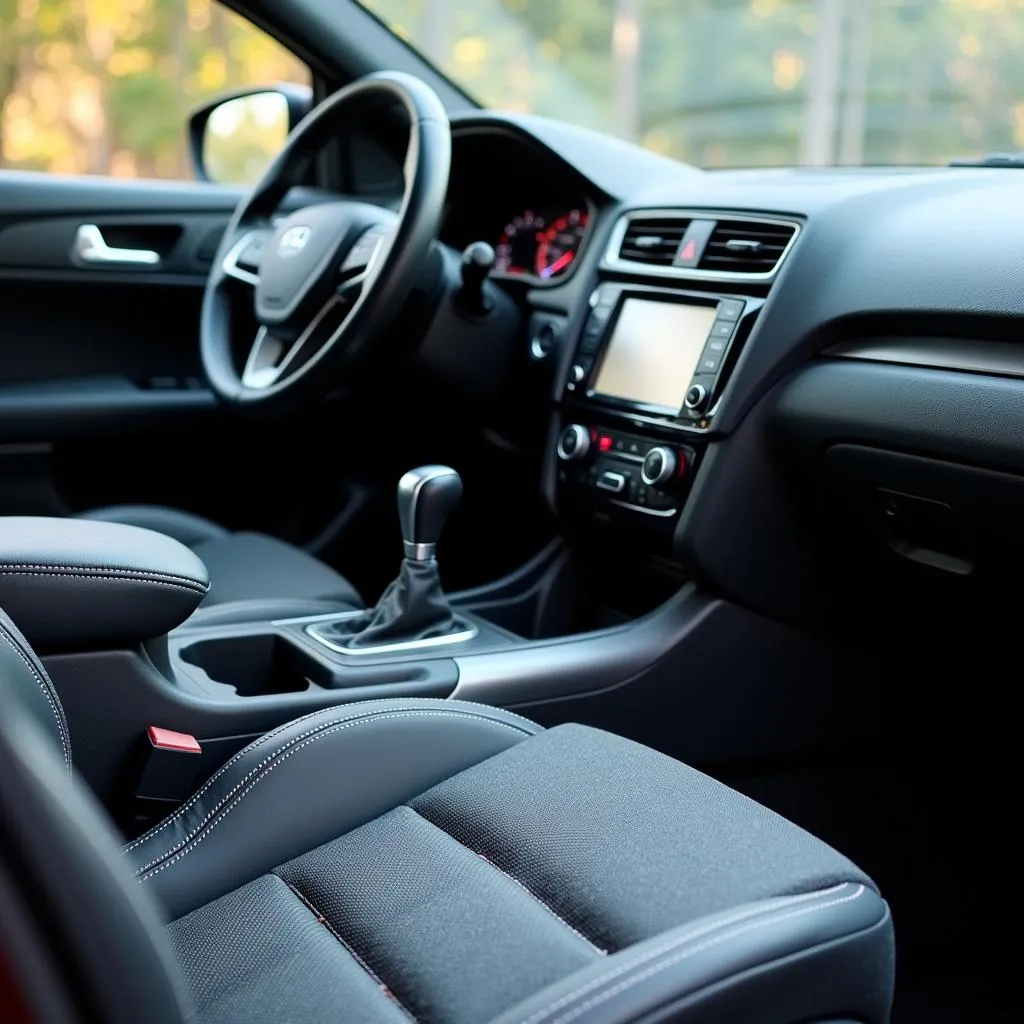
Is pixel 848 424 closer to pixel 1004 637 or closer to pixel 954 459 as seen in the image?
pixel 954 459

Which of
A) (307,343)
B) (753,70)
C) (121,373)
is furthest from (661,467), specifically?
(753,70)

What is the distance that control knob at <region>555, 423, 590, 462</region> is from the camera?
1738 millimetres

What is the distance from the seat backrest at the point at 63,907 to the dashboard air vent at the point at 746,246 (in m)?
1.17

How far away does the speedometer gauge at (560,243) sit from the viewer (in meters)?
1.93

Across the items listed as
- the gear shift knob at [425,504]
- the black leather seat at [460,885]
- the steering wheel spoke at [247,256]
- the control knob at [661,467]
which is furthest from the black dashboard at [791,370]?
the black leather seat at [460,885]

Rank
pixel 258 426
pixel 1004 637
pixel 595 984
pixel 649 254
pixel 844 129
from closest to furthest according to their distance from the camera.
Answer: pixel 595 984, pixel 1004 637, pixel 649 254, pixel 258 426, pixel 844 129

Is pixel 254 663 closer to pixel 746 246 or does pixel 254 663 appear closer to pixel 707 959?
pixel 746 246

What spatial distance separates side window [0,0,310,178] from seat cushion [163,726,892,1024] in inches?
87.1

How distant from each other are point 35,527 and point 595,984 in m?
0.64

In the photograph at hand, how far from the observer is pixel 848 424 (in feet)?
4.80

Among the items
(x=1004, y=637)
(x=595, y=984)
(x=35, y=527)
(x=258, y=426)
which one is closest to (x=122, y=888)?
(x=595, y=984)

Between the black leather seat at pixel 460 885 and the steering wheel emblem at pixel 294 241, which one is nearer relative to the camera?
the black leather seat at pixel 460 885

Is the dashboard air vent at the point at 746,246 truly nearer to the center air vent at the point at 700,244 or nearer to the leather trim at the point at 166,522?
the center air vent at the point at 700,244

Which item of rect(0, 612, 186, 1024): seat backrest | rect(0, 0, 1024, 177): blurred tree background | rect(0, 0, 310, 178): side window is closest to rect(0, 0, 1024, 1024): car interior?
rect(0, 612, 186, 1024): seat backrest
